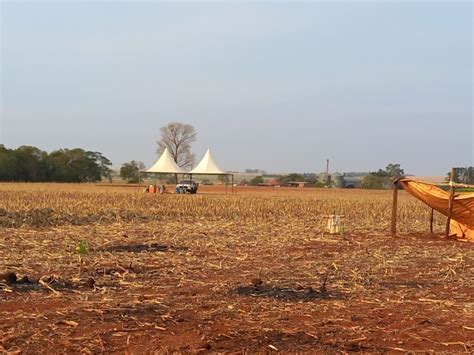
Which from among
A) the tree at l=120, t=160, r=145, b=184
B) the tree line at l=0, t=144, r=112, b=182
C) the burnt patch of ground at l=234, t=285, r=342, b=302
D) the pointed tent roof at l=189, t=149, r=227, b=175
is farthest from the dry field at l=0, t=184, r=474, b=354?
the tree at l=120, t=160, r=145, b=184

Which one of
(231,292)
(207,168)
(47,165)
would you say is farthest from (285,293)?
(47,165)

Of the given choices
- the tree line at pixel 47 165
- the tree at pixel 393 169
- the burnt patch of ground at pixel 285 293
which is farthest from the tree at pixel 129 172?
the burnt patch of ground at pixel 285 293

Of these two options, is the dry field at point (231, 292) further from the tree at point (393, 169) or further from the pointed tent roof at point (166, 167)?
the tree at point (393, 169)

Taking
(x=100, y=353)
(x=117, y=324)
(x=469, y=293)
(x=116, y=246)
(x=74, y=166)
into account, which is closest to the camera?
(x=100, y=353)

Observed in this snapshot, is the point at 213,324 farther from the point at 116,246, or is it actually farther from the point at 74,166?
the point at 74,166

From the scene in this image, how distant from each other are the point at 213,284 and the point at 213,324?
2.18 m

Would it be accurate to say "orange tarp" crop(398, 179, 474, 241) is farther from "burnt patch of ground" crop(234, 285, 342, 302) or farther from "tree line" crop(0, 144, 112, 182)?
"tree line" crop(0, 144, 112, 182)

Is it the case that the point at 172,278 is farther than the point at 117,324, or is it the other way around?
the point at 172,278

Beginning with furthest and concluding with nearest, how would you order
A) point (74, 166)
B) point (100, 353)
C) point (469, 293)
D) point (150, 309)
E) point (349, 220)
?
point (74, 166), point (349, 220), point (469, 293), point (150, 309), point (100, 353)

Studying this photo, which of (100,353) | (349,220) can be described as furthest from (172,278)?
(349,220)

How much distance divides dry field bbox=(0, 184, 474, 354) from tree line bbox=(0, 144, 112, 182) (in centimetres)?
5592

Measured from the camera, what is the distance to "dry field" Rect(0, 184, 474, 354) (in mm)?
5250

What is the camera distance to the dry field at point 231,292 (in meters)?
5.25

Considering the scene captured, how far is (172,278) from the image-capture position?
838 centimetres
